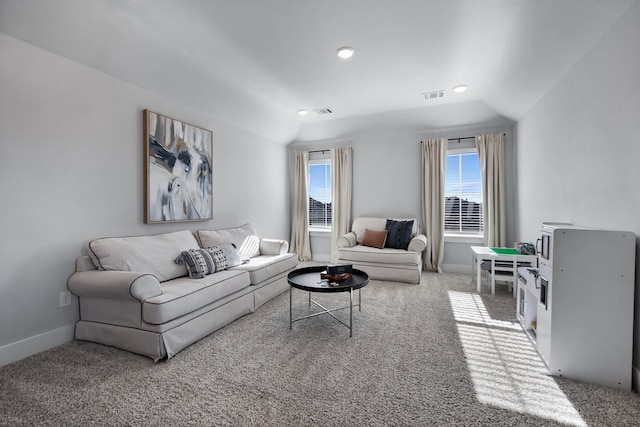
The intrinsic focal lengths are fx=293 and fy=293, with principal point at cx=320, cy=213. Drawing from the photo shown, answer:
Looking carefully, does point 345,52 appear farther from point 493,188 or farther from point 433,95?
point 493,188

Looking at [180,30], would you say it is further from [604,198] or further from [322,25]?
[604,198]

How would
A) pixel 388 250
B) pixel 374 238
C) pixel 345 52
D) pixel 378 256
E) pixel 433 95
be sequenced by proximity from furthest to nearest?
pixel 374 238
pixel 388 250
pixel 378 256
pixel 433 95
pixel 345 52

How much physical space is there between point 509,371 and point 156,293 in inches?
106

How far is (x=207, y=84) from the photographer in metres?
3.60

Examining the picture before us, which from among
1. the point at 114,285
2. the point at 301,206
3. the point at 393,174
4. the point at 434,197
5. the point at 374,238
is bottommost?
the point at 114,285

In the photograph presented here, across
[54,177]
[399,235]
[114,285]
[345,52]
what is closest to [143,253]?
[114,285]

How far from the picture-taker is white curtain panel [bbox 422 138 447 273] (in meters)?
5.13

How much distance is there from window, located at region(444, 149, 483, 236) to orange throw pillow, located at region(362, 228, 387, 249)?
4.22ft

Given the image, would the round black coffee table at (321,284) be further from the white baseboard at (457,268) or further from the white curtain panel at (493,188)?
the white curtain panel at (493,188)

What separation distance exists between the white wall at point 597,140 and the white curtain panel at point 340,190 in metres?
3.06

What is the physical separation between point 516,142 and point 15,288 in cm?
621

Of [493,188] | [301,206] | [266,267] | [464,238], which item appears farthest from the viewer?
[301,206]

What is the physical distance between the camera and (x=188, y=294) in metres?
2.42

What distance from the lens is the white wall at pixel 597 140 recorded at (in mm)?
1908
